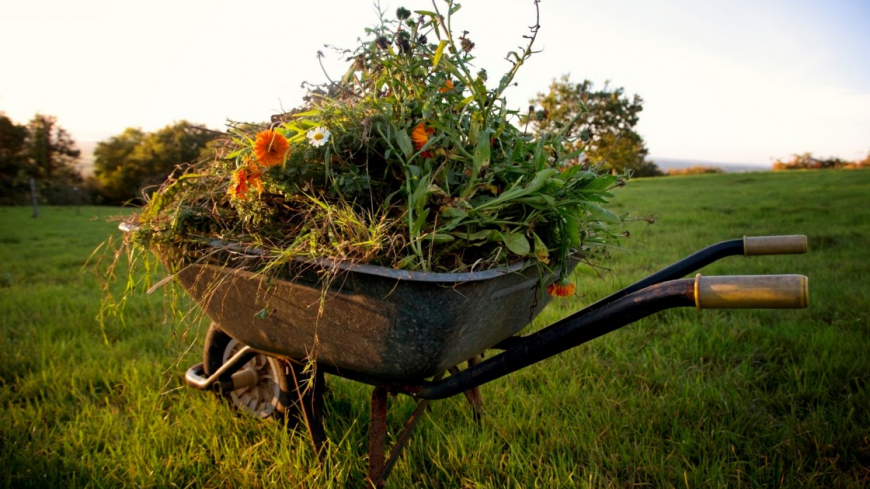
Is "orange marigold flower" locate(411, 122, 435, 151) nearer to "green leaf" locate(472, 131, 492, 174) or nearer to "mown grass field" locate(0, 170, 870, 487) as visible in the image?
"green leaf" locate(472, 131, 492, 174)

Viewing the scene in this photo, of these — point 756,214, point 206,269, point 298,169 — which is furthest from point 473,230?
point 756,214

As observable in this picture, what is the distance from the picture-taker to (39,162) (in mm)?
23969

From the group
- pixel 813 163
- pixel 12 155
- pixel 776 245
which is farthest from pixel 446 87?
Result: pixel 12 155

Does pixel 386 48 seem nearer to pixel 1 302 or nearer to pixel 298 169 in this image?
pixel 298 169

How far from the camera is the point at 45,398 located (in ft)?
7.18

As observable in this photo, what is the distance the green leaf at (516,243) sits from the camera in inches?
43.3

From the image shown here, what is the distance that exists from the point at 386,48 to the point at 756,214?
25.0 feet

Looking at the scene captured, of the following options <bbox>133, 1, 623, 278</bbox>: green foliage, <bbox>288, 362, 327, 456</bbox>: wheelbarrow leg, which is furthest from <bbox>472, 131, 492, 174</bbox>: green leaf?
<bbox>288, 362, 327, 456</bbox>: wheelbarrow leg

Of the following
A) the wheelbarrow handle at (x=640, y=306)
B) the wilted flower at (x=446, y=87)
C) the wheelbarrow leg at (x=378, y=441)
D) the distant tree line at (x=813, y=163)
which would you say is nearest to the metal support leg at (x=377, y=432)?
the wheelbarrow leg at (x=378, y=441)

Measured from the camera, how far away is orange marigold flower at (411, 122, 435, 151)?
118 centimetres

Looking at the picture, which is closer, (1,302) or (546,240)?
(546,240)

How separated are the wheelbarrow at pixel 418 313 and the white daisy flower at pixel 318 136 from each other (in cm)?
32

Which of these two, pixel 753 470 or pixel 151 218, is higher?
pixel 151 218

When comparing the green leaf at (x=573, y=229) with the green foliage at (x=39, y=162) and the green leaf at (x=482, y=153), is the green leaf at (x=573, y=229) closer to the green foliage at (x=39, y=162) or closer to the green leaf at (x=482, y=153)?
the green leaf at (x=482, y=153)
